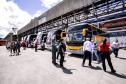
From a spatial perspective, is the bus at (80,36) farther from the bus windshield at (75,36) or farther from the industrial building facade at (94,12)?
the industrial building facade at (94,12)

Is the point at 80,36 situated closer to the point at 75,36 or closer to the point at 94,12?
the point at 75,36

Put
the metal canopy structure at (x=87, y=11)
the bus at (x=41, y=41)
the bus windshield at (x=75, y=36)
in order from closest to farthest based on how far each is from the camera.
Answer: the bus windshield at (x=75, y=36), the metal canopy structure at (x=87, y=11), the bus at (x=41, y=41)

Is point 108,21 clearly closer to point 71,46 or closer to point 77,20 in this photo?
point 77,20

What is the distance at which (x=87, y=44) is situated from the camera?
465 inches

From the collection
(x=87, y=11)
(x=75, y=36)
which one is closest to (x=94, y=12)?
(x=87, y=11)

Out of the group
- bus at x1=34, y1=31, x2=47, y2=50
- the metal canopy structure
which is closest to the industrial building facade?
the metal canopy structure

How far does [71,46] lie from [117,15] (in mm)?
15263

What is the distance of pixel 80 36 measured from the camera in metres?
17.0

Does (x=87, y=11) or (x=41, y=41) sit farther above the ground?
(x=87, y=11)

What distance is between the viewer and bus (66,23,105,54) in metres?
16.3

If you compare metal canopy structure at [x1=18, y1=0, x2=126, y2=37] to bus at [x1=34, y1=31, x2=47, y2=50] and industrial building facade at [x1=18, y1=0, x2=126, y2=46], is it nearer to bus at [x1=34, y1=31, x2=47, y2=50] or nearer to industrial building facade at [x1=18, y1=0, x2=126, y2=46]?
industrial building facade at [x1=18, y1=0, x2=126, y2=46]

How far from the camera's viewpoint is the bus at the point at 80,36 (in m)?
16.3

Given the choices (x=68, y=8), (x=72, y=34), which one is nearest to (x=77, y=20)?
(x=68, y=8)

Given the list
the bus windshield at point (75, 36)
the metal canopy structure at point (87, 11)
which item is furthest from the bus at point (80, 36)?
the metal canopy structure at point (87, 11)
